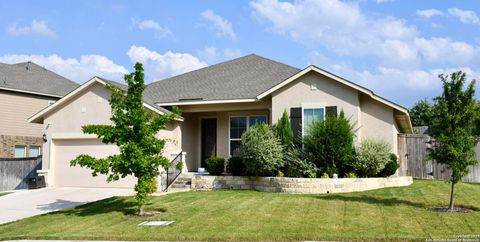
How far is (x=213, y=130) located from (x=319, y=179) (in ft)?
23.2

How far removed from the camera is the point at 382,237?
8414 millimetres

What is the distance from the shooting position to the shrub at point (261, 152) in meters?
15.8

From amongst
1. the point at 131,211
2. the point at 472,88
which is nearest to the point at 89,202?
the point at 131,211

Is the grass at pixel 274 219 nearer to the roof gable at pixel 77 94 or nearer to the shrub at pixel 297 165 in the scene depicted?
the shrub at pixel 297 165

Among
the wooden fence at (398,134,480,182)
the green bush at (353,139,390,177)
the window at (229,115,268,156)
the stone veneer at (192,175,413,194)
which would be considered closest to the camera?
the stone veneer at (192,175,413,194)

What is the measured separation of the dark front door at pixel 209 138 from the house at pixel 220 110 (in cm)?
5

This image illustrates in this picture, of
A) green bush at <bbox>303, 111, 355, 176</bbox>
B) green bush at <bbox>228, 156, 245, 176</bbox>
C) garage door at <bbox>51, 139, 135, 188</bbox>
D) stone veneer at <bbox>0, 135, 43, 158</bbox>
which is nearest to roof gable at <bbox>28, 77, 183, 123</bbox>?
garage door at <bbox>51, 139, 135, 188</bbox>

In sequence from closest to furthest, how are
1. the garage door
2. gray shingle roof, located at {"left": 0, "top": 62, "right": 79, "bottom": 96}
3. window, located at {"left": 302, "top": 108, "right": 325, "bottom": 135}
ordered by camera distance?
window, located at {"left": 302, "top": 108, "right": 325, "bottom": 135} → the garage door → gray shingle roof, located at {"left": 0, "top": 62, "right": 79, "bottom": 96}

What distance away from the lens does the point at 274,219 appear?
34.2 feet

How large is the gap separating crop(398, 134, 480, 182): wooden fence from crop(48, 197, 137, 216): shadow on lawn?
11.8 m

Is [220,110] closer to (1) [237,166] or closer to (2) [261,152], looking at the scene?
(1) [237,166]

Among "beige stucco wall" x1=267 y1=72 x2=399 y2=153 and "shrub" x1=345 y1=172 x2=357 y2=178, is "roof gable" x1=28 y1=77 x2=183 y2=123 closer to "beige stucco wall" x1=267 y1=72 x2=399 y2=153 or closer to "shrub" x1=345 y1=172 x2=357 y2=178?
"beige stucco wall" x1=267 y1=72 x2=399 y2=153

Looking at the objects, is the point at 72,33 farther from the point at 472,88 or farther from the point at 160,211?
the point at 472,88

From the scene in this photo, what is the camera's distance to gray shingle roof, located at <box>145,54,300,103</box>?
19.6m
